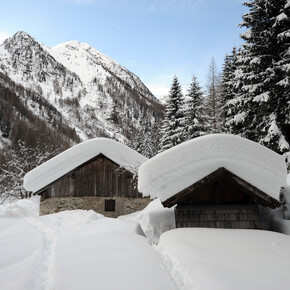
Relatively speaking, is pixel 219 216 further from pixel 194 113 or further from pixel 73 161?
pixel 194 113

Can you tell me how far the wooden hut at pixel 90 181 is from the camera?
1303 cm

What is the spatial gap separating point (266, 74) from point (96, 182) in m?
10.8

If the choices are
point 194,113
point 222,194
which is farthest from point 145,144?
point 222,194

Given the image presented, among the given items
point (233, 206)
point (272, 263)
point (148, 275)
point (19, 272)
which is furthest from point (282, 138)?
point (19, 272)

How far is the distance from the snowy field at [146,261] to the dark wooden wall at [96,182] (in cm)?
588

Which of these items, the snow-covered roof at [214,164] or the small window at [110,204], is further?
the small window at [110,204]

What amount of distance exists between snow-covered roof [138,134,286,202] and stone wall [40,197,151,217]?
7461 mm

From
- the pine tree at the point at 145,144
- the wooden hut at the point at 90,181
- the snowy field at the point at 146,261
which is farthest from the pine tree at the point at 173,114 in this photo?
the snowy field at the point at 146,261

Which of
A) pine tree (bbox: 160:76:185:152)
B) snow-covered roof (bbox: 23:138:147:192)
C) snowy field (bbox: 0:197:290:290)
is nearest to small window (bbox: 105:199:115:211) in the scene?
snow-covered roof (bbox: 23:138:147:192)

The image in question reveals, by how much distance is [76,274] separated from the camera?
4359 mm

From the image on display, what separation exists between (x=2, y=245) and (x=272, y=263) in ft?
20.9

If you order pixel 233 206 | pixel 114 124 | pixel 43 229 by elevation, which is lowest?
pixel 43 229

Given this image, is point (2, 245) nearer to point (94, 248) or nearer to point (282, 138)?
point (94, 248)

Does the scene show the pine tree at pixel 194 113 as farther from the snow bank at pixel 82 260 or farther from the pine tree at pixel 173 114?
the snow bank at pixel 82 260
